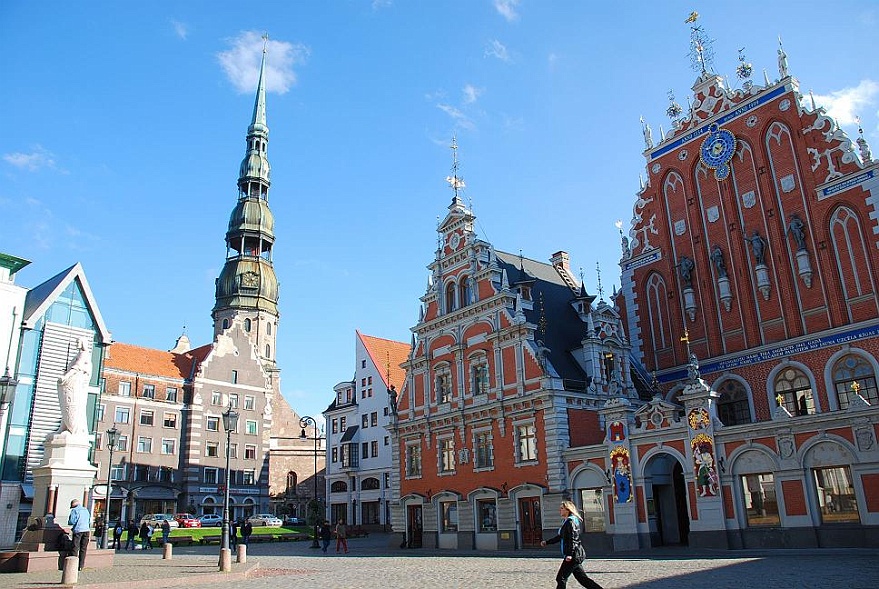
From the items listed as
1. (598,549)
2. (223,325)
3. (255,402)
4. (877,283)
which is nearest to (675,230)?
(877,283)

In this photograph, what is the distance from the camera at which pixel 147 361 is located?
2569 inches

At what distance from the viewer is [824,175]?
30750 mm

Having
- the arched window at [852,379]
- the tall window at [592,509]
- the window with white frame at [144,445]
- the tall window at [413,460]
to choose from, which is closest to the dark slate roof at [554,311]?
the tall window at [592,509]

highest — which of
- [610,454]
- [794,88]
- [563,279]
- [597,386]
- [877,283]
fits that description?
[794,88]

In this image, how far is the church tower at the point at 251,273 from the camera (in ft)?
281

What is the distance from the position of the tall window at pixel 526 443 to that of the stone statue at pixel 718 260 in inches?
462

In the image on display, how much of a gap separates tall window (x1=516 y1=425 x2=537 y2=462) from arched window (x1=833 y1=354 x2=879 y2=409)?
12.8 m

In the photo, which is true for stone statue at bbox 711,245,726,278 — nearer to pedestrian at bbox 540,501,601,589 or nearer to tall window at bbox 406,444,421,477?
tall window at bbox 406,444,421,477

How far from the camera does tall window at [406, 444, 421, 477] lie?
3994cm

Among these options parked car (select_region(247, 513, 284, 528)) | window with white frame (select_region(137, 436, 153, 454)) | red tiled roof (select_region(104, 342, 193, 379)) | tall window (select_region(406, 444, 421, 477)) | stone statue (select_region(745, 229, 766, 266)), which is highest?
red tiled roof (select_region(104, 342, 193, 379))

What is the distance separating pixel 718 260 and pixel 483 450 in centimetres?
1486

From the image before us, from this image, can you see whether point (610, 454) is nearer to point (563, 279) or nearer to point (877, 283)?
point (877, 283)

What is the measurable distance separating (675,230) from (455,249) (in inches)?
466

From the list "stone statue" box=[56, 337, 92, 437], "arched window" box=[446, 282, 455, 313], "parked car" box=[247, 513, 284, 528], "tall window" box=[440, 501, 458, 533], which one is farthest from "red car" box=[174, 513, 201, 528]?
"stone statue" box=[56, 337, 92, 437]
